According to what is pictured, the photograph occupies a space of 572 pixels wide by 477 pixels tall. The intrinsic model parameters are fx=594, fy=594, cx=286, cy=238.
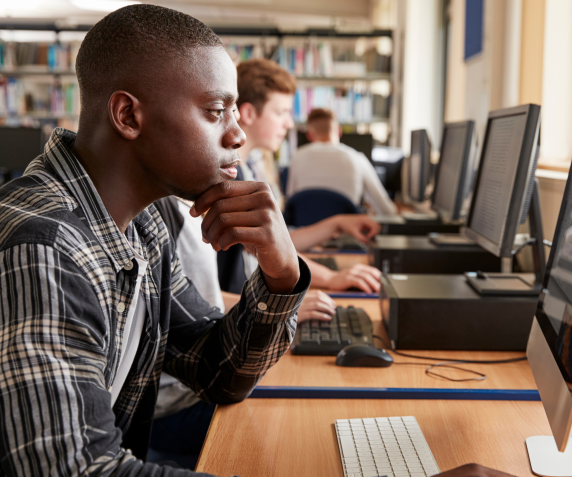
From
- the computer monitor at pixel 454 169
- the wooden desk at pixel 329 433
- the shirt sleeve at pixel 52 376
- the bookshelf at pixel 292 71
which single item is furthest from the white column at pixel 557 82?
the bookshelf at pixel 292 71

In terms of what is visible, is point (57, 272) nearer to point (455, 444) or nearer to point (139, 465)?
point (139, 465)

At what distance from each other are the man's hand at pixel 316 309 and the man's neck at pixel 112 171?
0.60m

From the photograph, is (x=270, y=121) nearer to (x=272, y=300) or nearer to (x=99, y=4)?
(x=272, y=300)

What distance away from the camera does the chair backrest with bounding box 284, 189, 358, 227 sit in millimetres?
3223

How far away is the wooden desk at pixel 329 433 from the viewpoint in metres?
0.81

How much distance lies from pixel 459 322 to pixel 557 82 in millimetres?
1328

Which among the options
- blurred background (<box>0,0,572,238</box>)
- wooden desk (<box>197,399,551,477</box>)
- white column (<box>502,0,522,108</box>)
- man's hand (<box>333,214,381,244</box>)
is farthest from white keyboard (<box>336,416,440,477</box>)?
blurred background (<box>0,0,572,238</box>)

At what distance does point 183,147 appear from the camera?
81 centimetres

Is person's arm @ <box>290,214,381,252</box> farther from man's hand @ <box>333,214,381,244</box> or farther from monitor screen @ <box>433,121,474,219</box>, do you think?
monitor screen @ <box>433,121,474,219</box>

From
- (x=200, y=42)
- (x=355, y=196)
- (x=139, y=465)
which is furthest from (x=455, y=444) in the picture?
(x=355, y=196)

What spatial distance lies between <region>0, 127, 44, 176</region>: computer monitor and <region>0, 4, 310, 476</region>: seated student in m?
2.90

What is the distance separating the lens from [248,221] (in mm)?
897

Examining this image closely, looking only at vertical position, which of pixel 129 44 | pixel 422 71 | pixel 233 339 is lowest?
pixel 233 339

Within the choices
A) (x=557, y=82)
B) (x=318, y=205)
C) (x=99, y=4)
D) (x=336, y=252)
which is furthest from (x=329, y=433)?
(x=99, y=4)
